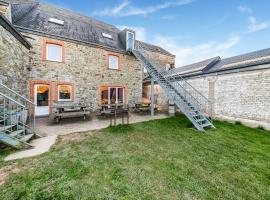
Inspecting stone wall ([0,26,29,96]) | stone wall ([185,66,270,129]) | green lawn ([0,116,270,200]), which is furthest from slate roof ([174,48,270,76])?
stone wall ([0,26,29,96])

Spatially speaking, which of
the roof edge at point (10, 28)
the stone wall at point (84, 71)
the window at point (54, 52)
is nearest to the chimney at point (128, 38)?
the stone wall at point (84, 71)

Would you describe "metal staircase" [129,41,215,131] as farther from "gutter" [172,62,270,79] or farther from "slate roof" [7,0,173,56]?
"slate roof" [7,0,173,56]

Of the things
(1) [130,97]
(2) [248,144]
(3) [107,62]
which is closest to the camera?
(2) [248,144]

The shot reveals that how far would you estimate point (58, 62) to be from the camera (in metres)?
9.51

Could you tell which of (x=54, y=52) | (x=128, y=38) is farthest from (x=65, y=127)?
(x=128, y=38)

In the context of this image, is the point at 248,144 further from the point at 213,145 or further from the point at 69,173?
the point at 69,173

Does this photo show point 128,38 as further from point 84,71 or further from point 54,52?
point 54,52

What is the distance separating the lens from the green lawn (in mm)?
2428

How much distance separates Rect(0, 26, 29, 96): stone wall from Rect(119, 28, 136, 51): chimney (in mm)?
7619

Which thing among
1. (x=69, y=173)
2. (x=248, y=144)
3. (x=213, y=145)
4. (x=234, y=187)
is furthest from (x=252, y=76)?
(x=69, y=173)

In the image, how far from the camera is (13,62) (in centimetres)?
641

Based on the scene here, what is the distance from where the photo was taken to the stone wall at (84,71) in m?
8.92

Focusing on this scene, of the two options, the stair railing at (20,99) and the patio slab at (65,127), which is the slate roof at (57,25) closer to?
the stair railing at (20,99)

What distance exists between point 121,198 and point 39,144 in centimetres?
375
